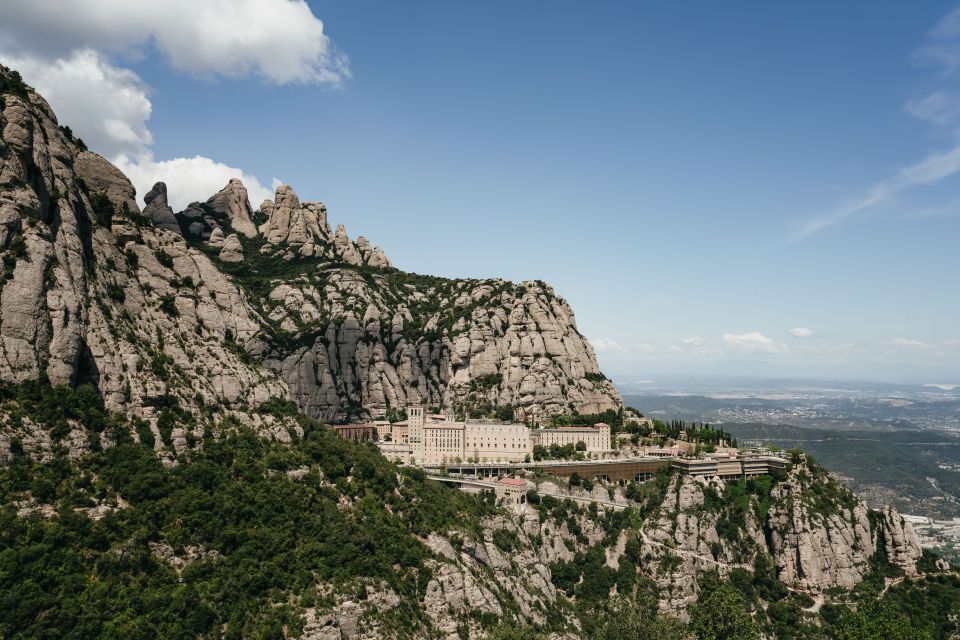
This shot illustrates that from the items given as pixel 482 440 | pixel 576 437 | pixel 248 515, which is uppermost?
pixel 576 437

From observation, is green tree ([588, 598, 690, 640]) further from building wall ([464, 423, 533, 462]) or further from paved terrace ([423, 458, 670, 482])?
building wall ([464, 423, 533, 462])

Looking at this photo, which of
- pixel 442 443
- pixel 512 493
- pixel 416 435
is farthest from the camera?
pixel 416 435

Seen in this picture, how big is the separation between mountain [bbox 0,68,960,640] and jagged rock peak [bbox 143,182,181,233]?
232 ft

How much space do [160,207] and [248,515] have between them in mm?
137479

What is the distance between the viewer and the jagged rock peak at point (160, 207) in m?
182

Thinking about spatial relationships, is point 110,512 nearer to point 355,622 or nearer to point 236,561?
point 236,561

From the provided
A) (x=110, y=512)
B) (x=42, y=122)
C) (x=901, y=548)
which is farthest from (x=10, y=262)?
(x=901, y=548)

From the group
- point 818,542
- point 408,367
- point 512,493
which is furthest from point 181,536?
point 408,367

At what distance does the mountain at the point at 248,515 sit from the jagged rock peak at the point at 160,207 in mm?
70722

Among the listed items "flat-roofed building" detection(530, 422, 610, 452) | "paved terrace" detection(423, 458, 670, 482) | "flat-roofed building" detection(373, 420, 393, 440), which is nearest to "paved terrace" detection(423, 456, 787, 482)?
"paved terrace" detection(423, 458, 670, 482)

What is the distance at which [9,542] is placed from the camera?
188ft

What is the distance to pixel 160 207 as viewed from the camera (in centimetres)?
18575

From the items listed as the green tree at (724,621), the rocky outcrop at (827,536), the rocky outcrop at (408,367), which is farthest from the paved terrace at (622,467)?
the rocky outcrop at (408,367)

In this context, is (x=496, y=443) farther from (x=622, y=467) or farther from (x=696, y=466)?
(x=696, y=466)
